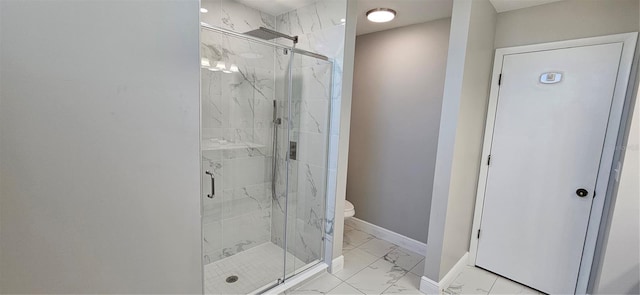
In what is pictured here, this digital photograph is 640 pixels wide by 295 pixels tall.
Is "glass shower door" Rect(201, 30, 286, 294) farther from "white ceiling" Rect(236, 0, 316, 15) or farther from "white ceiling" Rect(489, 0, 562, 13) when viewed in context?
"white ceiling" Rect(489, 0, 562, 13)

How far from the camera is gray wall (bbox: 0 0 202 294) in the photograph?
1.35ft

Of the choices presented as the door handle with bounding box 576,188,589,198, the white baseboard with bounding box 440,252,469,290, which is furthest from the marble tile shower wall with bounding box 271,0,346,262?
the door handle with bounding box 576,188,589,198

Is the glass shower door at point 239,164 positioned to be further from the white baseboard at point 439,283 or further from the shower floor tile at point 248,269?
the white baseboard at point 439,283

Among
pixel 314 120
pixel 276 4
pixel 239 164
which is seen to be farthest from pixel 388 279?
pixel 276 4

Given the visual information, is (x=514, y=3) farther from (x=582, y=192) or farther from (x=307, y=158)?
(x=307, y=158)

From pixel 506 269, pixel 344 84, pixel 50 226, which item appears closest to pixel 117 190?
pixel 50 226

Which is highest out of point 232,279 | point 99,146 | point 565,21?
point 565,21

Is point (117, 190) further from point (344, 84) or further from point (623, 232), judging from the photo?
point (623, 232)

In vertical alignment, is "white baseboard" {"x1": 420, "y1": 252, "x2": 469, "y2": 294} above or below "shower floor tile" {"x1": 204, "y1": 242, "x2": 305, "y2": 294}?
above

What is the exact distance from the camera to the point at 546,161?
6.96ft

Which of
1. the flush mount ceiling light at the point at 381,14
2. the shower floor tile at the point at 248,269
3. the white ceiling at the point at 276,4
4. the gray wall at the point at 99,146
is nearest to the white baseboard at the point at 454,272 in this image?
the shower floor tile at the point at 248,269

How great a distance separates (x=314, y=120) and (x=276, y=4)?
3.70 ft

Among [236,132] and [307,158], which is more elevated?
[236,132]

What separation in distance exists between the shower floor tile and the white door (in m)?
1.86
